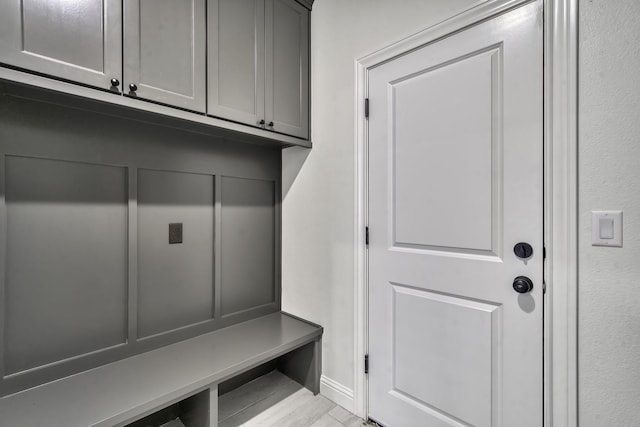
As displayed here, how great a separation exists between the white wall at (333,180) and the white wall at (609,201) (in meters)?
0.84

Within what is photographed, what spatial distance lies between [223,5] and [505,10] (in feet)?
4.39

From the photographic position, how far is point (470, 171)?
1286 mm

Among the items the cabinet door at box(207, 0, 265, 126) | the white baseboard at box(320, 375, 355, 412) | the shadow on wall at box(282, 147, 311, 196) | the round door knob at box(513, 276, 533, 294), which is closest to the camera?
the round door knob at box(513, 276, 533, 294)

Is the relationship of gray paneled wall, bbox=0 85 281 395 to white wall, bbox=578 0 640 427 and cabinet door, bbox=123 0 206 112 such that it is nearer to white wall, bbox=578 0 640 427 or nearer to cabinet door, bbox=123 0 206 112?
cabinet door, bbox=123 0 206 112

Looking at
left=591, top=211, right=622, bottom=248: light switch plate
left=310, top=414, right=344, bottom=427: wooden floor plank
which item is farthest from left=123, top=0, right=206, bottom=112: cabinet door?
left=310, top=414, right=344, bottom=427: wooden floor plank

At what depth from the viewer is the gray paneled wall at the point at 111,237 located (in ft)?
4.12

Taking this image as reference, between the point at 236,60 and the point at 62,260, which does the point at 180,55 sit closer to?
the point at 236,60

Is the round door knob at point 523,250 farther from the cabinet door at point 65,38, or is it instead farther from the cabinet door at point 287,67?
the cabinet door at point 65,38

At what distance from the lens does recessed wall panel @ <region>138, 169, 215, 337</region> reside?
1.60 m

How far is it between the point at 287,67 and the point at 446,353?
187cm

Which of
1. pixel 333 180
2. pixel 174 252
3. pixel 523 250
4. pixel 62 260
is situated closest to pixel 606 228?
pixel 523 250

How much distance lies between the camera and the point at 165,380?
52.8 inches

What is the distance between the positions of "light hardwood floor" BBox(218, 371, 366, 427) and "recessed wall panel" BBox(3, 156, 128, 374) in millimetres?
758

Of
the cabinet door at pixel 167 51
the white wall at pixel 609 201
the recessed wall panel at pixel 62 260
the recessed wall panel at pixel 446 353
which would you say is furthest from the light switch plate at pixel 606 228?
the recessed wall panel at pixel 62 260
